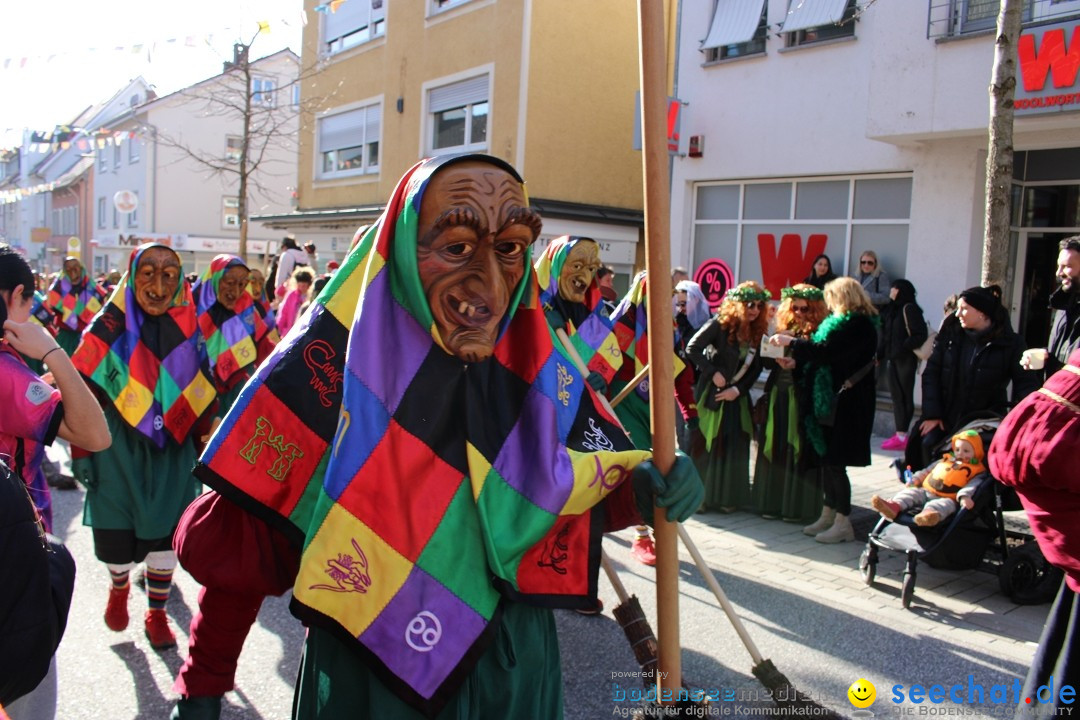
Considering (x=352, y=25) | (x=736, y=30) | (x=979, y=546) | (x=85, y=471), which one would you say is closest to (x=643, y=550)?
(x=979, y=546)

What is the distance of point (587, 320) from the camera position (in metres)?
5.50

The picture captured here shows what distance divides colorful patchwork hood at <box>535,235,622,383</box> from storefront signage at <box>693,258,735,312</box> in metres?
5.37

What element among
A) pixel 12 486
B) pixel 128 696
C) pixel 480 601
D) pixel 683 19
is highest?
pixel 683 19

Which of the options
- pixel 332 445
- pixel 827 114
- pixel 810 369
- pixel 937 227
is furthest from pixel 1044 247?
pixel 332 445

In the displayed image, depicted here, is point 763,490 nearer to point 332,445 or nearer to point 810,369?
point 810,369

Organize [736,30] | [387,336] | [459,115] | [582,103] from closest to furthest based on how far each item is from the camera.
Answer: [387,336] < [736,30] < [582,103] < [459,115]

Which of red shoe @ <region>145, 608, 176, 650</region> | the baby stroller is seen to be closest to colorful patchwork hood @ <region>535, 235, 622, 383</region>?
the baby stroller

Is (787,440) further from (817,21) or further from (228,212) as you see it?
(228,212)

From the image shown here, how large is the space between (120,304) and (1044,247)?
10340 millimetres

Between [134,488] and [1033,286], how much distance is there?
1041 cm

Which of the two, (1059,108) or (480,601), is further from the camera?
(1059,108)

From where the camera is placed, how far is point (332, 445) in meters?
1.80

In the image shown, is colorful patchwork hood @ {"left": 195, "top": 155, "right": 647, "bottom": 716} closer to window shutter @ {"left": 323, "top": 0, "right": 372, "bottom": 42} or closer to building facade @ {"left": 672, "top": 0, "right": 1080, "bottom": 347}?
building facade @ {"left": 672, "top": 0, "right": 1080, "bottom": 347}

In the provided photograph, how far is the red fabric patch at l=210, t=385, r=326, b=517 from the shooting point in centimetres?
180
